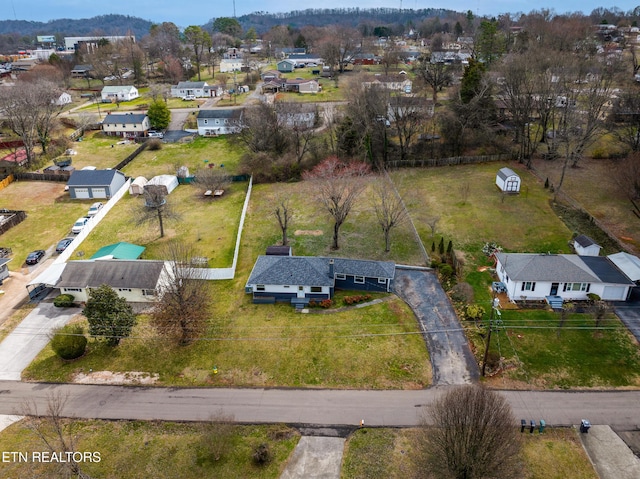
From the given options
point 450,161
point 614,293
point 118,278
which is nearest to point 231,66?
point 450,161

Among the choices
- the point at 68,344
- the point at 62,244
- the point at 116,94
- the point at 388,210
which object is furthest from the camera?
the point at 116,94

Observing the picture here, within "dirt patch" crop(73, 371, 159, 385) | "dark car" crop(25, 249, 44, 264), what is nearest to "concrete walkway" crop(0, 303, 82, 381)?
"dirt patch" crop(73, 371, 159, 385)

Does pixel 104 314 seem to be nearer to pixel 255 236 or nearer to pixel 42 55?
pixel 255 236

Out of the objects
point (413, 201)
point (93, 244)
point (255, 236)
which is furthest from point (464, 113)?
point (93, 244)

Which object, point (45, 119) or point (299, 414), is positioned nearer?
point (299, 414)

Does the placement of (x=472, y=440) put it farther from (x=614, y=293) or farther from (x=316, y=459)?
(x=614, y=293)

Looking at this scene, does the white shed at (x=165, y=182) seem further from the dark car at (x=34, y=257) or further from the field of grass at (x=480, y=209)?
the field of grass at (x=480, y=209)

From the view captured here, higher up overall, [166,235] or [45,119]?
[45,119]
